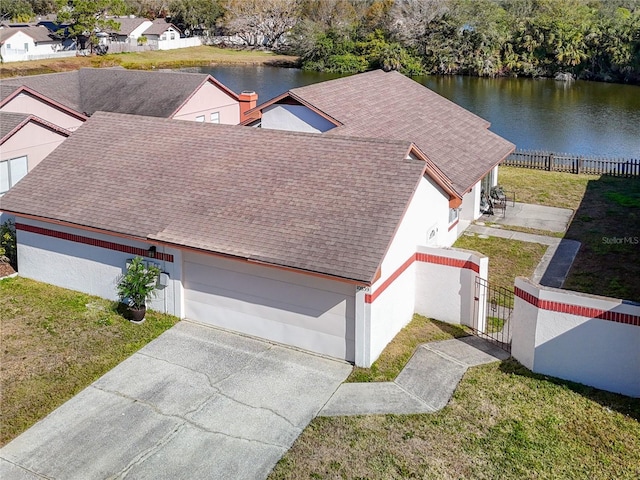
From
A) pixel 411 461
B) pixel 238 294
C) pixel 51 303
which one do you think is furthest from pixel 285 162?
pixel 411 461

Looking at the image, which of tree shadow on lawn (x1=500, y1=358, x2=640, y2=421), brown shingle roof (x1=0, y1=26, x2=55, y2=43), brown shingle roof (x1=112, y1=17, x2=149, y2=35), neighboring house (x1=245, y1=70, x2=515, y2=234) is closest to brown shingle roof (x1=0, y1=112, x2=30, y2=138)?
neighboring house (x1=245, y1=70, x2=515, y2=234)

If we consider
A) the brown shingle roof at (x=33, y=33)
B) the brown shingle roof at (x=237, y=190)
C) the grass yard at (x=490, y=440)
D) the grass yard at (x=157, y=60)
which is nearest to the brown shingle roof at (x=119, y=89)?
the brown shingle roof at (x=237, y=190)

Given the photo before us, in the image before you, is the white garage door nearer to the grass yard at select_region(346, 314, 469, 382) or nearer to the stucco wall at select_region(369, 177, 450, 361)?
the stucco wall at select_region(369, 177, 450, 361)

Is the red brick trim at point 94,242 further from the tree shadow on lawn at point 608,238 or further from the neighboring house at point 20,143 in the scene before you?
the tree shadow on lawn at point 608,238

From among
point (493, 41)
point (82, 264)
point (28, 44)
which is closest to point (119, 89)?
point (82, 264)

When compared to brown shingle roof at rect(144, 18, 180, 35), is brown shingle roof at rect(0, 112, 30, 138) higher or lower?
lower

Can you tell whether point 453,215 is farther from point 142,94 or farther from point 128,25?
point 128,25
